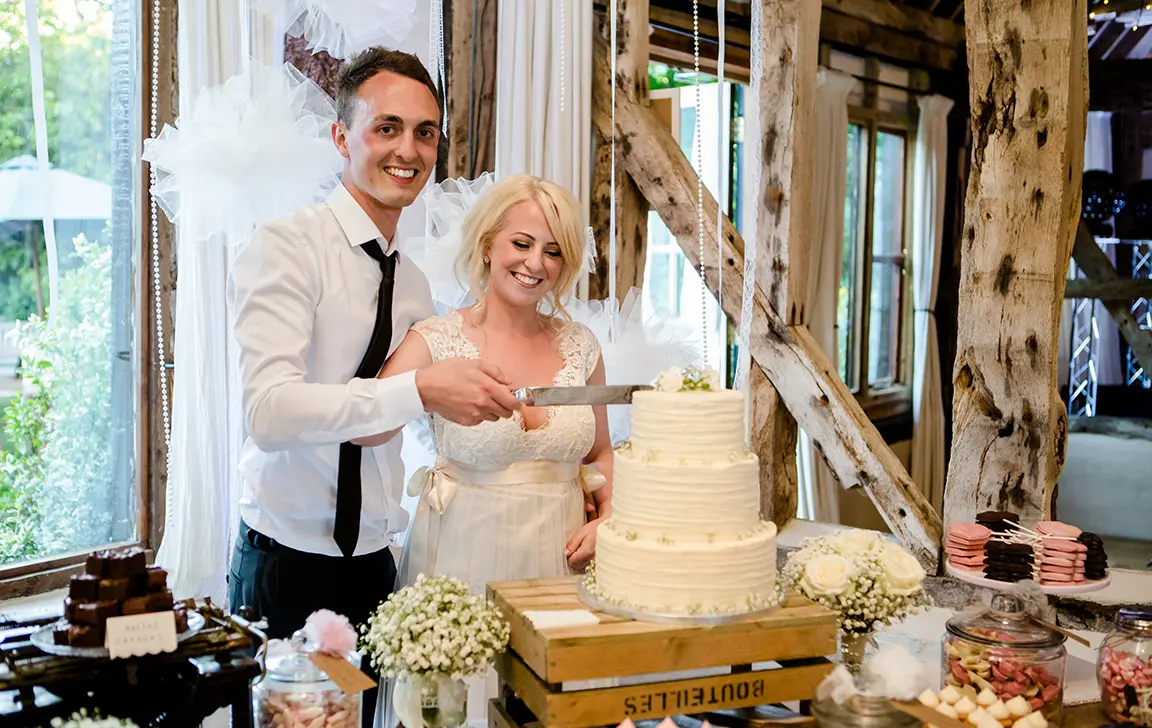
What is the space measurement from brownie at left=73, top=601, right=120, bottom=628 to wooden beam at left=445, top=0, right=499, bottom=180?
9.09 feet

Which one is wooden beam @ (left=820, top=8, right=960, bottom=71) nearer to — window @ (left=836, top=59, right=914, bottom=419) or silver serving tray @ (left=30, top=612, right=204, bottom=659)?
window @ (left=836, top=59, right=914, bottom=419)

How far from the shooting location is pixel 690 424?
6.04 feet

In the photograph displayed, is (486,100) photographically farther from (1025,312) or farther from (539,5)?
(1025,312)

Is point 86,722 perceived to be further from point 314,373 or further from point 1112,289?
point 1112,289

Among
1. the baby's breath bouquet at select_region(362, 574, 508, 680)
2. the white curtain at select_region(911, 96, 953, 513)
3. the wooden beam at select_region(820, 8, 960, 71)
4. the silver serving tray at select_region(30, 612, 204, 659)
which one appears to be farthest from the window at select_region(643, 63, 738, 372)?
the silver serving tray at select_region(30, 612, 204, 659)

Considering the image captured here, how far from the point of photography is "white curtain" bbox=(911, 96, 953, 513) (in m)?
7.38

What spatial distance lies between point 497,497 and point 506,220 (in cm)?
61

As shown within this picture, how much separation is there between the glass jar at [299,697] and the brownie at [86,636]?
284 millimetres

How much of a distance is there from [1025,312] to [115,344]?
9.74ft

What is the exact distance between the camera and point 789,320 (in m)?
4.23

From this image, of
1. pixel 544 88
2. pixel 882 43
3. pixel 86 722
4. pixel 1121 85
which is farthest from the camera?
pixel 1121 85

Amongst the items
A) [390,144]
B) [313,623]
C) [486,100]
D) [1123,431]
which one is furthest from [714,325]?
[313,623]

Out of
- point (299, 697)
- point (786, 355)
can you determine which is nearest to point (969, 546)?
point (299, 697)

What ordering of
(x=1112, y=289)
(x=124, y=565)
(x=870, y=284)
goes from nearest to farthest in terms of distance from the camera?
(x=124, y=565)
(x=870, y=284)
(x=1112, y=289)
